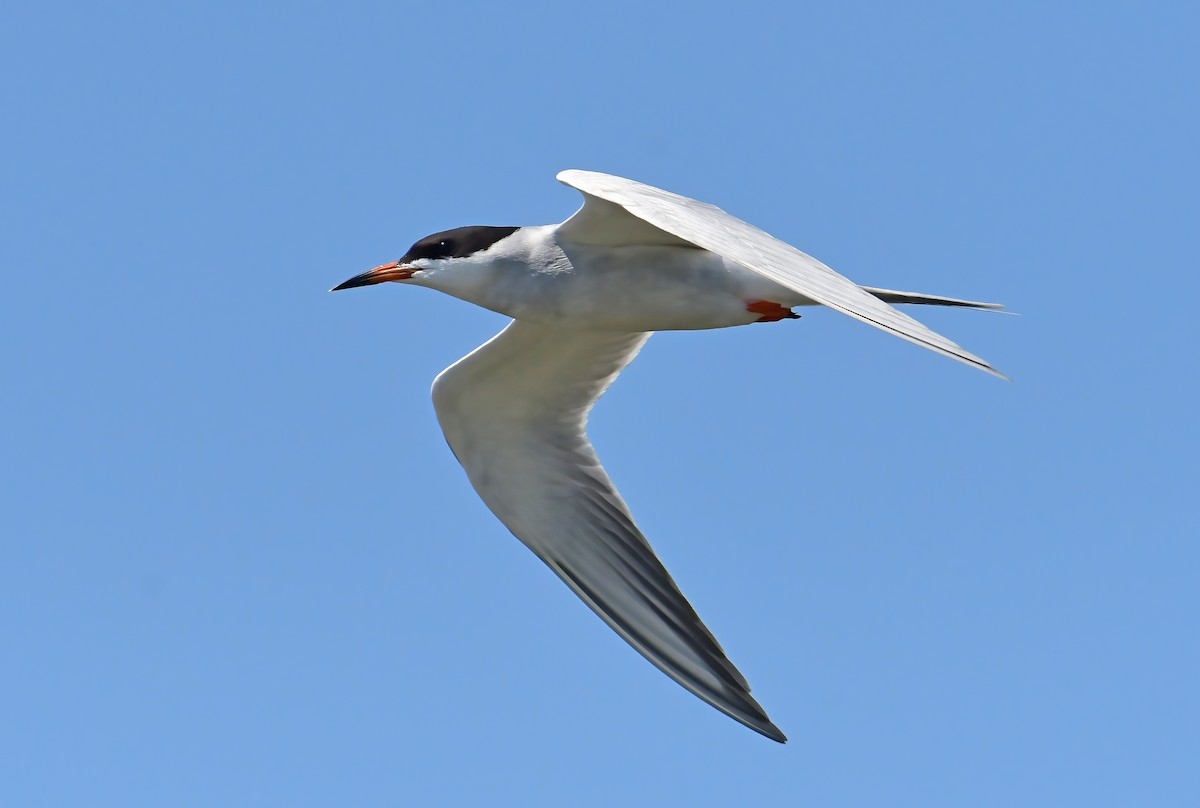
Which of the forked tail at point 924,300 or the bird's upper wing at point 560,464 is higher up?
the forked tail at point 924,300

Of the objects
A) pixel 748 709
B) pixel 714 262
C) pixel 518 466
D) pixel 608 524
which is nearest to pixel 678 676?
pixel 748 709

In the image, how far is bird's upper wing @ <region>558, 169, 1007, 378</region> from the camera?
6.43 meters

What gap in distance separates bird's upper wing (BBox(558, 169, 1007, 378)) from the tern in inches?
0.6

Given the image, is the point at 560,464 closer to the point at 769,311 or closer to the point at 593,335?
the point at 593,335

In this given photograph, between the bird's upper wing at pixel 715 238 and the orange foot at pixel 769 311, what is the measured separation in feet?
1.35

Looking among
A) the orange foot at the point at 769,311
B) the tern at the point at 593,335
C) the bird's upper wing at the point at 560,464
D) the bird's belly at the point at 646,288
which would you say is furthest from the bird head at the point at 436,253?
the orange foot at the point at 769,311

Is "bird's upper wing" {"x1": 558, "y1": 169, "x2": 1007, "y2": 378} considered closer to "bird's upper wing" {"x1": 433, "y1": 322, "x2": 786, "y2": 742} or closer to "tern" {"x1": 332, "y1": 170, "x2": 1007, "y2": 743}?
"tern" {"x1": 332, "y1": 170, "x2": 1007, "y2": 743}

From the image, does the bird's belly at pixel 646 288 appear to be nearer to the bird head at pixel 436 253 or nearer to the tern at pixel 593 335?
the tern at pixel 593 335

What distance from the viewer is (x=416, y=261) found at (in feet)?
29.6

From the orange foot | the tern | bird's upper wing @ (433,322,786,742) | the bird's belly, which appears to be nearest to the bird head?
the tern

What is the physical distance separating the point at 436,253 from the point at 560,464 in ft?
6.60

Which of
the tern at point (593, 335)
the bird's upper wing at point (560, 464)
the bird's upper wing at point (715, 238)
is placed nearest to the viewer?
the bird's upper wing at point (715, 238)

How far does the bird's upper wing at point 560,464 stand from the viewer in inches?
383

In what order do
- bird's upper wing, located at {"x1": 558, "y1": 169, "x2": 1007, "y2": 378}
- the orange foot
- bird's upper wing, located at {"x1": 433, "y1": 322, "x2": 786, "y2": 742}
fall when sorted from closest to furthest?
bird's upper wing, located at {"x1": 558, "y1": 169, "x2": 1007, "y2": 378} < the orange foot < bird's upper wing, located at {"x1": 433, "y1": 322, "x2": 786, "y2": 742}
